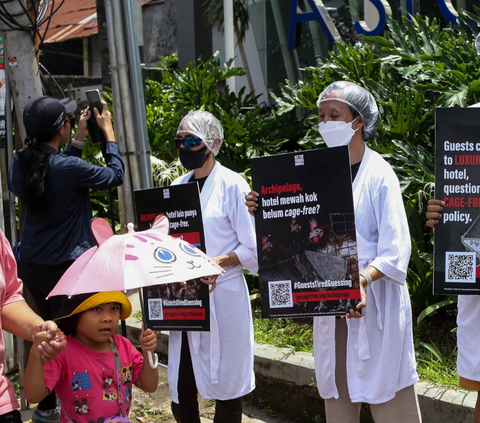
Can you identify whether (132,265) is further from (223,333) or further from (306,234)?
(223,333)

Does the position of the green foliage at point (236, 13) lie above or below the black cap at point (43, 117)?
above

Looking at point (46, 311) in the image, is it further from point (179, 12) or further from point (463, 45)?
point (179, 12)

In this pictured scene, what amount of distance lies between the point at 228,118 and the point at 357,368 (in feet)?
17.5

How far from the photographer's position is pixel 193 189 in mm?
3529

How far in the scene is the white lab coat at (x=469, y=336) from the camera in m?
3.04

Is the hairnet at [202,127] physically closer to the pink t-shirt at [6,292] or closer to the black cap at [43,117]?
the black cap at [43,117]

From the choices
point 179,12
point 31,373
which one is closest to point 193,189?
point 31,373

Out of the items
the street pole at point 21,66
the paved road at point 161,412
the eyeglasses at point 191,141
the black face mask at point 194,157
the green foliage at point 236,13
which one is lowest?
the paved road at point 161,412

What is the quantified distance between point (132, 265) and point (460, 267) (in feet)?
4.59

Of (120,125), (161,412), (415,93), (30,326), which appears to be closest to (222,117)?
(120,125)

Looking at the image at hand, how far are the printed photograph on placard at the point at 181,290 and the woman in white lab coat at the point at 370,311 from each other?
1.79 ft

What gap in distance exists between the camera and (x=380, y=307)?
3066 millimetres

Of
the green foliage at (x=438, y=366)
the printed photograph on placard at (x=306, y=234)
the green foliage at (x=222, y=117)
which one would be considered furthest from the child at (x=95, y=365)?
the green foliage at (x=222, y=117)

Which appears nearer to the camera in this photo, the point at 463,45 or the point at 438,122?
the point at 438,122
